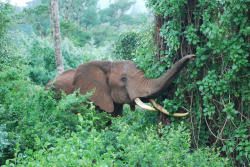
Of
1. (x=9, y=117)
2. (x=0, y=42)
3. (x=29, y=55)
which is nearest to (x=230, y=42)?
(x=9, y=117)

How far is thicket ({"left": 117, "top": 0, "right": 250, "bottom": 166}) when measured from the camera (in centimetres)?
459

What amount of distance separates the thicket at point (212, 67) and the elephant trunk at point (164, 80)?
6.7 inches

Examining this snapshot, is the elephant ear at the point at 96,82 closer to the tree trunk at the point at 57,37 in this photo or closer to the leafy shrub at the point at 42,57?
the tree trunk at the point at 57,37

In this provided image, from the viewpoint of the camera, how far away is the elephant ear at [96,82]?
7.17 m

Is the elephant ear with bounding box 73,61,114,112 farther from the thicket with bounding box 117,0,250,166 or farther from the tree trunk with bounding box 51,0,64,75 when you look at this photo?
the tree trunk with bounding box 51,0,64,75

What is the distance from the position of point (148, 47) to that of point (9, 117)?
3054 millimetres

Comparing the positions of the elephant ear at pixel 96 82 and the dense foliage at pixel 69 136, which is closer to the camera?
the dense foliage at pixel 69 136

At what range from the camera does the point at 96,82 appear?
7.38 meters

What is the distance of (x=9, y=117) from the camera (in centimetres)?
545

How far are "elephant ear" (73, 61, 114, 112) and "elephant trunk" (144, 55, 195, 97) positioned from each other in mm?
1281

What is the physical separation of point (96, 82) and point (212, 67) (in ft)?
10.3

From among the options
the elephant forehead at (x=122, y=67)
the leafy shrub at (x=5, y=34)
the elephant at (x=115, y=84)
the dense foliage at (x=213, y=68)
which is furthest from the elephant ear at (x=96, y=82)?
the leafy shrub at (x=5, y=34)

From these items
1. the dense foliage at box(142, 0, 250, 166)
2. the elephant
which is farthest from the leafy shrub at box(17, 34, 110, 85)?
the dense foliage at box(142, 0, 250, 166)

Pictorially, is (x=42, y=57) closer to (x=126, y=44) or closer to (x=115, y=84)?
(x=126, y=44)
